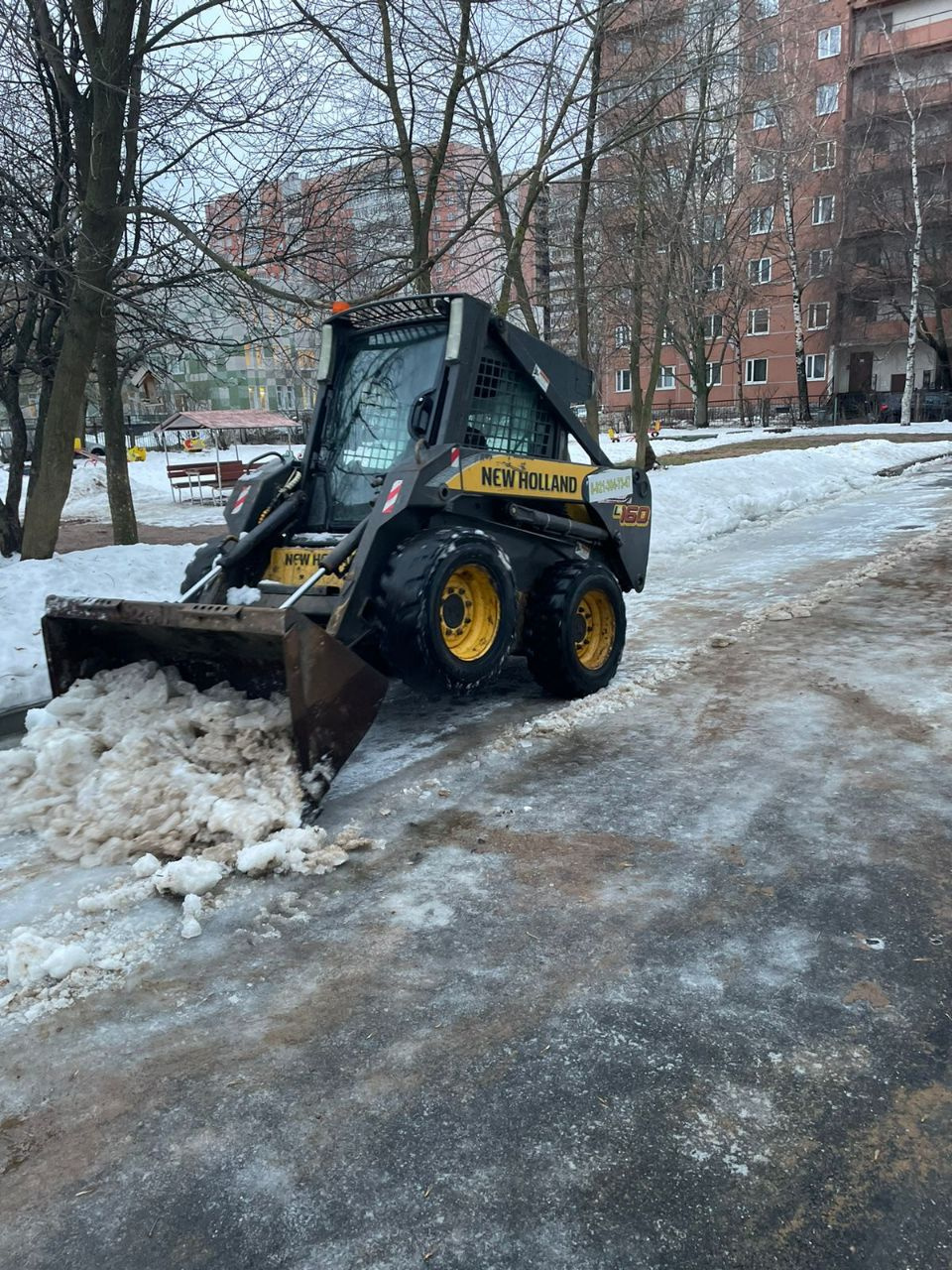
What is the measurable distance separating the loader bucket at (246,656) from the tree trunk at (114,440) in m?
6.54

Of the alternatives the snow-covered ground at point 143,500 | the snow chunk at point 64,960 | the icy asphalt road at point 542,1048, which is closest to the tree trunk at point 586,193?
the snow-covered ground at point 143,500

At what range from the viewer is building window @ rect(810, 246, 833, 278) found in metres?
39.9

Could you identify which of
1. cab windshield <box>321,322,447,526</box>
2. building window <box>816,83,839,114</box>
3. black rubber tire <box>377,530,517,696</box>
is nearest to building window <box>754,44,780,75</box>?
cab windshield <box>321,322,447,526</box>

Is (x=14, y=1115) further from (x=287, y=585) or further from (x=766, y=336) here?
(x=766, y=336)

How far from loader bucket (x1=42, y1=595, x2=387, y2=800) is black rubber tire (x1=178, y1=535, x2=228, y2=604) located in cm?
63

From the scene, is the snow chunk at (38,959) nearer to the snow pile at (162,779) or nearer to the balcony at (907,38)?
the snow pile at (162,779)

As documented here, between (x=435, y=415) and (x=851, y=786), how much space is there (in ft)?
9.58

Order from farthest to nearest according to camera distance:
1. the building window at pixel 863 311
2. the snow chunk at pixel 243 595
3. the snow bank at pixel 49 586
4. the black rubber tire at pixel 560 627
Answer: the building window at pixel 863 311 → the snow bank at pixel 49 586 → the black rubber tire at pixel 560 627 → the snow chunk at pixel 243 595

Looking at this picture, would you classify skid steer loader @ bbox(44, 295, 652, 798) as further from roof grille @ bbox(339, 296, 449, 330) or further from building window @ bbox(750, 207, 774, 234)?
building window @ bbox(750, 207, 774, 234)

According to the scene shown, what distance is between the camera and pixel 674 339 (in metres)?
37.8

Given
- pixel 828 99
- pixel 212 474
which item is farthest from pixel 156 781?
pixel 828 99

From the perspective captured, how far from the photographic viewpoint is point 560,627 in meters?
5.72

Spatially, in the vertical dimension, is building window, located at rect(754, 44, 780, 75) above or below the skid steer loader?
above

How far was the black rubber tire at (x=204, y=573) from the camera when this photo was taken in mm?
5516
